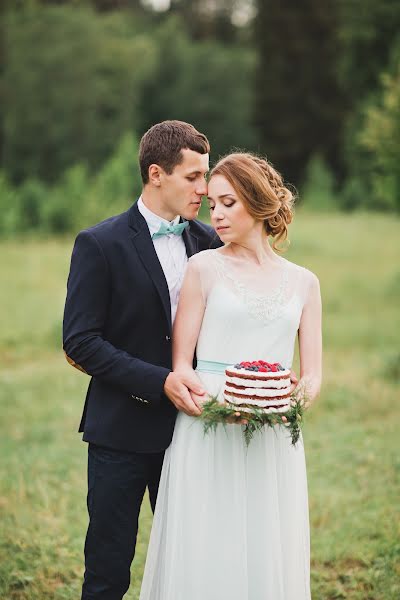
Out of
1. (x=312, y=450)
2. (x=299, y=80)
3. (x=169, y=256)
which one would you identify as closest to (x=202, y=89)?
(x=299, y=80)

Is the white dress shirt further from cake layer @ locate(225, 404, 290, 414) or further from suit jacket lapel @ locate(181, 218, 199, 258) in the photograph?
cake layer @ locate(225, 404, 290, 414)

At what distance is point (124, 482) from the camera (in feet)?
11.8

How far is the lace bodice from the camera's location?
3.45 metres

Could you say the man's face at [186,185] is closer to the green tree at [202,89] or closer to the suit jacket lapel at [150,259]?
the suit jacket lapel at [150,259]

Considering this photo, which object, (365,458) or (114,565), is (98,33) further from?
(114,565)

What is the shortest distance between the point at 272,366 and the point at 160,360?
0.56 m

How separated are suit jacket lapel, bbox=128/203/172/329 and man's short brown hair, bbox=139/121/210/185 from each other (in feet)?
0.86

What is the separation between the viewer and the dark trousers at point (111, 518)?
3572 millimetres

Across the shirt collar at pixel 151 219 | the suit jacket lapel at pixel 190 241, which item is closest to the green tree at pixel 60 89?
the suit jacket lapel at pixel 190 241

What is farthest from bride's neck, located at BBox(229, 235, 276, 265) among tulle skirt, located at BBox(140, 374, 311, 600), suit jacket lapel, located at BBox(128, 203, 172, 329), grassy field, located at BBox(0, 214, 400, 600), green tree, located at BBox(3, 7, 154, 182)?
green tree, located at BBox(3, 7, 154, 182)

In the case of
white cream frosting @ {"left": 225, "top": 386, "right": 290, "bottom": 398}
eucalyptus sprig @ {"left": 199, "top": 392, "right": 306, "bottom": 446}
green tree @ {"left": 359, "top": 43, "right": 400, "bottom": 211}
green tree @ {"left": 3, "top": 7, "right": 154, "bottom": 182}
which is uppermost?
green tree @ {"left": 3, "top": 7, "right": 154, "bottom": 182}

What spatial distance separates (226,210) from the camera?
11.3 feet

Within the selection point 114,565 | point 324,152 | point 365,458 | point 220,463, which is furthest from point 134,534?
point 324,152

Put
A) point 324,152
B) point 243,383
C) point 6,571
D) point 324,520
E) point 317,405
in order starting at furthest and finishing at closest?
1. point 324,152
2. point 317,405
3. point 324,520
4. point 6,571
5. point 243,383
